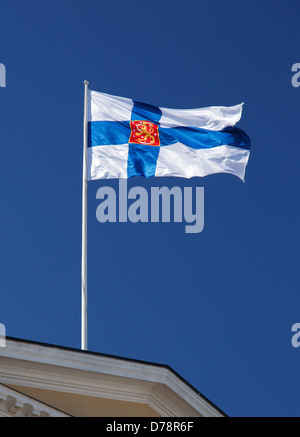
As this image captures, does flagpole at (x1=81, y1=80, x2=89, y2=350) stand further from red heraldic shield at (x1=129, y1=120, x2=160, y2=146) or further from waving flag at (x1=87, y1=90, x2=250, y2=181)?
red heraldic shield at (x1=129, y1=120, x2=160, y2=146)

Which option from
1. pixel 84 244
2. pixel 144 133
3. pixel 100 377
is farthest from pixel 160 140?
pixel 100 377

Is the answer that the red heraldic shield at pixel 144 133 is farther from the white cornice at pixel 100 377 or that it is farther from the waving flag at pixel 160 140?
the white cornice at pixel 100 377

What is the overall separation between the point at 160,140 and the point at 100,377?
22.4 feet

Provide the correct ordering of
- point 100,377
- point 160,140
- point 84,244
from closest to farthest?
point 100,377 < point 84,244 < point 160,140

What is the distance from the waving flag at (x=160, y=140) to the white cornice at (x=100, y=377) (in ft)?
17.2

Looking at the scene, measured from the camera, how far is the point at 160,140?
25.7 meters

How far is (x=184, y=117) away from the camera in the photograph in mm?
26406

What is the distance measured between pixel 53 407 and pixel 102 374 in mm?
1676

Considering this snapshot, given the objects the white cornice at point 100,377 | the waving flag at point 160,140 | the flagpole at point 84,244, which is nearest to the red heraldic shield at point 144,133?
the waving flag at point 160,140

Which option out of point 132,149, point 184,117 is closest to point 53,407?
point 132,149

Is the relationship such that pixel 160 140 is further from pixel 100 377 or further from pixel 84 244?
pixel 100 377

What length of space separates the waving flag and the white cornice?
523 cm

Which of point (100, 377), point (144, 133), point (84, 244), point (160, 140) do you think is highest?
point (144, 133)
